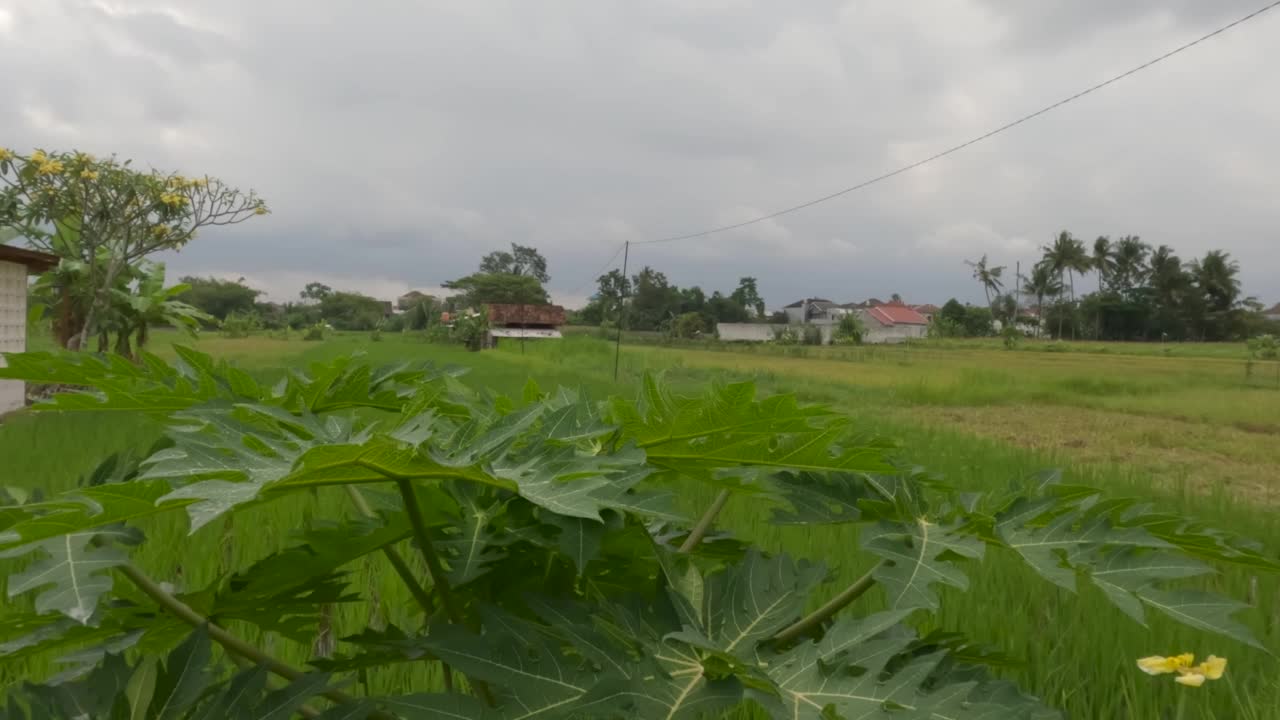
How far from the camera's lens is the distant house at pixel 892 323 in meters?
11.5

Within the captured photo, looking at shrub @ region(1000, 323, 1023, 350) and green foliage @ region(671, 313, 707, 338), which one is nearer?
shrub @ region(1000, 323, 1023, 350)

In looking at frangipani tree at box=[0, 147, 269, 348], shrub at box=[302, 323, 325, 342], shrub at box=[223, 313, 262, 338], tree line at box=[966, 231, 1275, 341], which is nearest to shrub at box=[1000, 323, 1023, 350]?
tree line at box=[966, 231, 1275, 341]

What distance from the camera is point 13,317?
576 centimetres

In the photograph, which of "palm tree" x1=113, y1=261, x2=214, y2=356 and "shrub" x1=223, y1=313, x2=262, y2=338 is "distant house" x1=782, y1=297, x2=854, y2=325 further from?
"shrub" x1=223, y1=313, x2=262, y2=338

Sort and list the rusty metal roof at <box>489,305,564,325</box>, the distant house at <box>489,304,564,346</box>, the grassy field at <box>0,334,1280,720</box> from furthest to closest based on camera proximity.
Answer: the rusty metal roof at <box>489,305,564,325</box> → the distant house at <box>489,304,564,346</box> → the grassy field at <box>0,334,1280,720</box>

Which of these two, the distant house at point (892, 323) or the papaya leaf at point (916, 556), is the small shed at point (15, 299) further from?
A: the distant house at point (892, 323)

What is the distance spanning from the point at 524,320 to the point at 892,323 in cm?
1657

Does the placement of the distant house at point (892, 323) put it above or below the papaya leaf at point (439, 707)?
above

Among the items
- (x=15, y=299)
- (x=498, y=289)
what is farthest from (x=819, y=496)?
(x=498, y=289)

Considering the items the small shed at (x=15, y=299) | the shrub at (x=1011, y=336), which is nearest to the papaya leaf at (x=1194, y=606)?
the small shed at (x=15, y=299)

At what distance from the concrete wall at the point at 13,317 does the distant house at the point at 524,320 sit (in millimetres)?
20445

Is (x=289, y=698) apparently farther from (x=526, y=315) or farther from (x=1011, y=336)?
(x=526, y=315)

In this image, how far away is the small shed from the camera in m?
5.47

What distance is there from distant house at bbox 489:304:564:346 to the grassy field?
15.1 meters
